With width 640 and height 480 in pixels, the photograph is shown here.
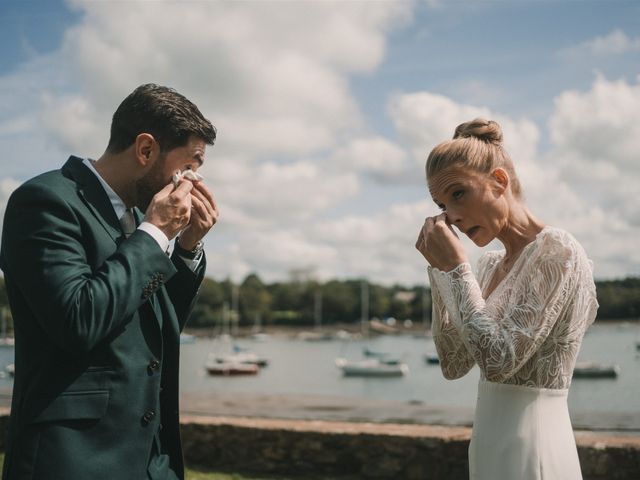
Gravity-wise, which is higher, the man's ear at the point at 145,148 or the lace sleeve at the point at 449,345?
the man's ear at the point at 145,148

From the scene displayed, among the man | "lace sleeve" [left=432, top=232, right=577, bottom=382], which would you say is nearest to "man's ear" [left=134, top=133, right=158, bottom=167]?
the man

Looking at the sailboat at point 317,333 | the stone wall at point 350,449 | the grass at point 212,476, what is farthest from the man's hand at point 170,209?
the sailboat at point 317,333

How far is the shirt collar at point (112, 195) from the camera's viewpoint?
2.09 meters

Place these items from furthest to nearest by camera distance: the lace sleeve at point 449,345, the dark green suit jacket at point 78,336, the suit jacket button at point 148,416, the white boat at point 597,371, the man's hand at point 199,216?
the white boat at point 597,371 → the lace sleeve at point 449,345 → the man's hand at point 199,216 → the suit jacket button at point 148,416 → the dark green suit jacket at point 78,336

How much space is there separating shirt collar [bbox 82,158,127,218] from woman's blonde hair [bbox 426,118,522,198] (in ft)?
3.39

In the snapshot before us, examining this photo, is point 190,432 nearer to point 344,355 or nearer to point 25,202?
point 25,202

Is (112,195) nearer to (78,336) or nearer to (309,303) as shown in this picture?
(78,336)

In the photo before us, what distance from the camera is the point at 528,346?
206cm

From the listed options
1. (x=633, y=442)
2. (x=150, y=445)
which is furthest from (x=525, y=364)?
(x=633, y=442)

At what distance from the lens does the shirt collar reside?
2088 mm

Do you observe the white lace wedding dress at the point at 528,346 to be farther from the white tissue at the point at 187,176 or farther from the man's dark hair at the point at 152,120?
the man's dark hair at the point at 152,120

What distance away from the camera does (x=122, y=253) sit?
6.07 ft

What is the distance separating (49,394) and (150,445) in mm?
355

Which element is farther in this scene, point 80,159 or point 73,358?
point 80,159
